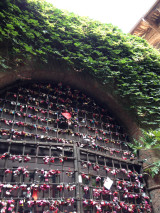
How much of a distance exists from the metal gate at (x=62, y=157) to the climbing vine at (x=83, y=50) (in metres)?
0.62

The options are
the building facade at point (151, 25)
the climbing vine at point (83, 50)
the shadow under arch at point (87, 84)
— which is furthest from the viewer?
the building facade at point (151, 25)

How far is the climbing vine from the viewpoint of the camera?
335 cm

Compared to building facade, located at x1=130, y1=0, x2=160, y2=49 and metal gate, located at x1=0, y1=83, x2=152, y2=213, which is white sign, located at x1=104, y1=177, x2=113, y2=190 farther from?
building facade, located at x1=130, y1=0, x2=160, y2=49

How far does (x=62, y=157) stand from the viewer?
2.81m

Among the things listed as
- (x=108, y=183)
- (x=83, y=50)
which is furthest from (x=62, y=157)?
(x=83, y=50)

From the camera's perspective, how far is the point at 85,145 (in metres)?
3.52

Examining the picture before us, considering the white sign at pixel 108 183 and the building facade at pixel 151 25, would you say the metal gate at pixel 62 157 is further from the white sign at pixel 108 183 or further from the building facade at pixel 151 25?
the building facade at pixel 151 25

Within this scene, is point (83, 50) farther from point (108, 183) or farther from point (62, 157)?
point (108, 183)

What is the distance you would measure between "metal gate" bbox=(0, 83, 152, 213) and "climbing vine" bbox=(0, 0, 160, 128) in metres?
0.62

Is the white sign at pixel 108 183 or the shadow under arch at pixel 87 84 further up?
the shadow under arch at pixel 87 84

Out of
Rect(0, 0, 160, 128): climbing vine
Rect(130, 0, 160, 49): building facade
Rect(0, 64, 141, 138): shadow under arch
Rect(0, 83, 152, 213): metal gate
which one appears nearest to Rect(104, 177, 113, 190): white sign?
Rect(0, 83, 152, 213): metal gate

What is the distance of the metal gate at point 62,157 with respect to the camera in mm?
2455

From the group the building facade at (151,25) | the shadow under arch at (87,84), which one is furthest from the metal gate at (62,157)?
the building facade at (151,25)

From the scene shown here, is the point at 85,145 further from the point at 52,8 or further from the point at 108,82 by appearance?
the point at 52,8
